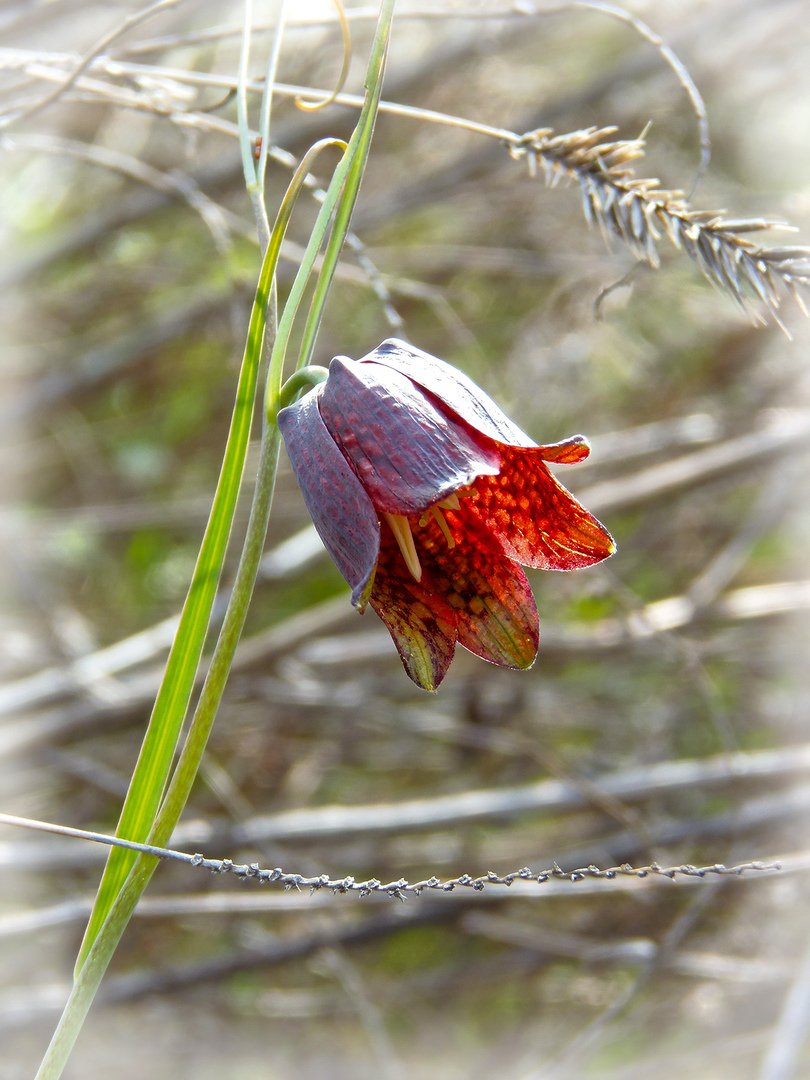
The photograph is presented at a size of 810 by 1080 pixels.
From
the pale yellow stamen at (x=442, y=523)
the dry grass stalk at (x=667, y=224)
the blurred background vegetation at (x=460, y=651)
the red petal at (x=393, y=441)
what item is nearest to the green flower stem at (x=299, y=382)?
the red petal at (x=393, y=441)

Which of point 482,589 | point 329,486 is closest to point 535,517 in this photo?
point 482,589

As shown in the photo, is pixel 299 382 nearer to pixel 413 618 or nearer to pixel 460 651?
pixel 413 618

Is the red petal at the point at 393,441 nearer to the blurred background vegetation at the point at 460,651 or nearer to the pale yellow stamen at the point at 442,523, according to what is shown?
the pale yellow stamen at the point at 442,523

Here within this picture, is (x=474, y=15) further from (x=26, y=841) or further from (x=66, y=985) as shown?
(x=66, y=985)

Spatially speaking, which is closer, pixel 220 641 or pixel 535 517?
pixel 220 641

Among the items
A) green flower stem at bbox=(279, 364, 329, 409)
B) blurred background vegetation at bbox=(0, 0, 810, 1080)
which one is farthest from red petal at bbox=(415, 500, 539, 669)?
blurred background vegetation at bbox=(0, 0, 810, 1080)

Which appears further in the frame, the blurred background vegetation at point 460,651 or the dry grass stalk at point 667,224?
the blurred background vegetation at point 460,651

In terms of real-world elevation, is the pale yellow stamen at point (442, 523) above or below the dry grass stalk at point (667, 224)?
below
